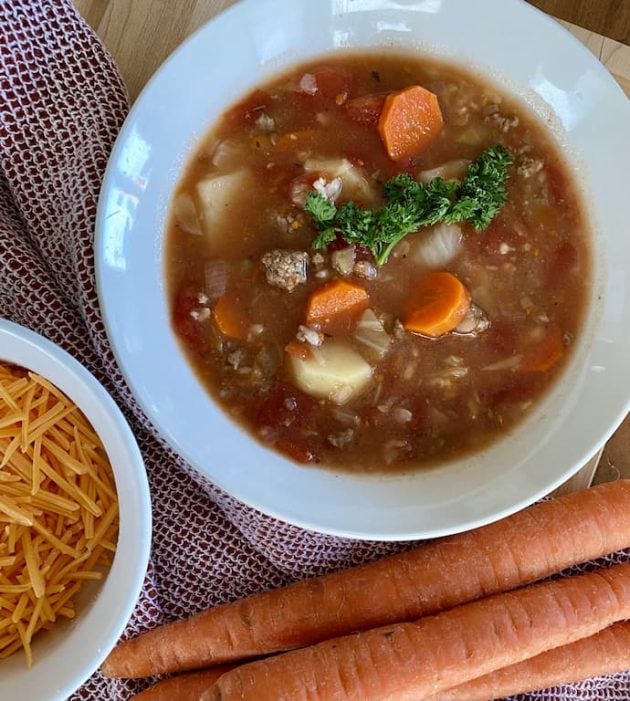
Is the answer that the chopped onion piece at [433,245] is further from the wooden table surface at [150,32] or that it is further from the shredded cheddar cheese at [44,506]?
the shredded cheddar cheese at [44,506]

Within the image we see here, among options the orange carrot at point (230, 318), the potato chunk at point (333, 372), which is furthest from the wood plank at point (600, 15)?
the orange carrot at point (230, 318)

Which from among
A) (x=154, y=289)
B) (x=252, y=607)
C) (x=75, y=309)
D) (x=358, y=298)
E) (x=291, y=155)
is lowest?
(x=252, y=607)

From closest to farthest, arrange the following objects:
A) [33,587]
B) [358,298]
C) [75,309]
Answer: [33,587]
[358,298]
[75,309]

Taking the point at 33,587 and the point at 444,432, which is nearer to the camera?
the point at 33,587

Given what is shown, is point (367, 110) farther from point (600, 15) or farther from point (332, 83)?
point (600, 15)

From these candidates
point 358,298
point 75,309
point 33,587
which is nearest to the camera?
point 33,587

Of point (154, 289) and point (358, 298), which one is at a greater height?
point (358, 298)

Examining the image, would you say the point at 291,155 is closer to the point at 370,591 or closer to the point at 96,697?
the point at 370,591

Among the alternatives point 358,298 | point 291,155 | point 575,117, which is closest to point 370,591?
point 358,298
